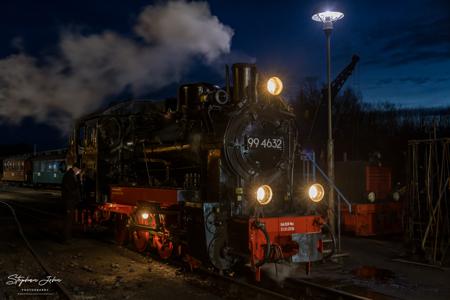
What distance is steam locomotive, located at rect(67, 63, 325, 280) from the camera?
700 centimetres

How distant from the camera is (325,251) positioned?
24.2 feet

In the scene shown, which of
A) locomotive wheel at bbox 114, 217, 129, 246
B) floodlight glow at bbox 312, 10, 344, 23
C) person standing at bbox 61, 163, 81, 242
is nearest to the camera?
floodlight glow at bbox 312, 10, 344, 23

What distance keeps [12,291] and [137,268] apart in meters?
2.15

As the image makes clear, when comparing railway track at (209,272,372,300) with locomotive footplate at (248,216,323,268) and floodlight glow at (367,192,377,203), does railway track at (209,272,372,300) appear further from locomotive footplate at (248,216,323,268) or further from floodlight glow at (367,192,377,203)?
floodlight glow at (367,192,377,203)

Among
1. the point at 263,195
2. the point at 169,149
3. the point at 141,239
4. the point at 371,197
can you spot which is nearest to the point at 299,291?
the point at 263,195

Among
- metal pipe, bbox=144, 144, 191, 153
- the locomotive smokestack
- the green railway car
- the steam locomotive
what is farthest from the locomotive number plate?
the green railway car

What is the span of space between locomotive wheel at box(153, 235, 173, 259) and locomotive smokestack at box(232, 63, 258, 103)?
295 cm

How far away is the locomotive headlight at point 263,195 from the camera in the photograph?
685cm

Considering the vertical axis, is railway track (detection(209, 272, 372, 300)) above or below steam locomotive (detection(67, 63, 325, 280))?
below

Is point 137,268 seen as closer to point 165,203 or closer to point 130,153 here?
point 165,203

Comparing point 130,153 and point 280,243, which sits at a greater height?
point 130,153

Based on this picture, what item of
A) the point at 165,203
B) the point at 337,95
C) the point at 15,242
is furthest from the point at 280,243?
the point at 337,95

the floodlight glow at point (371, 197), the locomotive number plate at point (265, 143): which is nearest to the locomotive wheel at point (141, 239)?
the locomotive number plate at point (265, 143)
